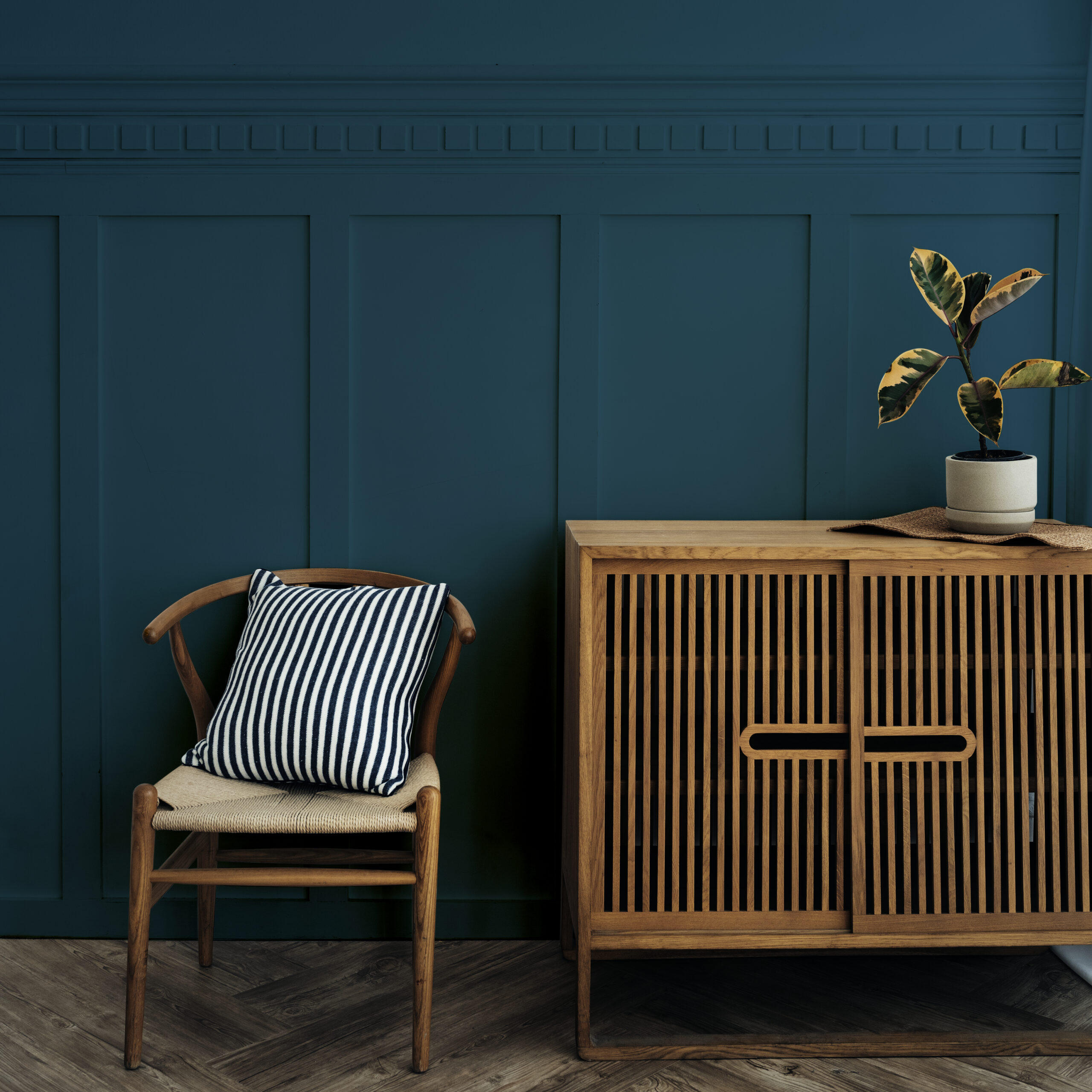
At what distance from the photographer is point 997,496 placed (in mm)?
1790

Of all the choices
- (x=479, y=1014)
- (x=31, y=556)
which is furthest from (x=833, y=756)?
(x=31, y=556)

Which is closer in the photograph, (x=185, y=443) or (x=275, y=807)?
(x=275, y=807)

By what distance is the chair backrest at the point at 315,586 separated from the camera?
2.01 meters

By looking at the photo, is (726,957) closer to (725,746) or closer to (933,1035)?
(933,1035)

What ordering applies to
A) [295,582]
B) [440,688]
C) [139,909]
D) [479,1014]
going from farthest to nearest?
[295,582], [440,688], [479,1014], [139,909]

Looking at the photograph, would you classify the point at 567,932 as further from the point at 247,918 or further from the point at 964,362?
the point at 964,362

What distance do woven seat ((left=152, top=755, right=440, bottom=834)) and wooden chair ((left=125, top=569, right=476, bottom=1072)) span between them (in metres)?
0.05

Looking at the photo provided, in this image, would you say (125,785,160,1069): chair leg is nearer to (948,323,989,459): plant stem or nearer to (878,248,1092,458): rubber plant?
(878,248,1092,458): rubber plant

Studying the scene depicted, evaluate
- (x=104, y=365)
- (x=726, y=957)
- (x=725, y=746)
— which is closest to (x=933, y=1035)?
(x=726, y=957)

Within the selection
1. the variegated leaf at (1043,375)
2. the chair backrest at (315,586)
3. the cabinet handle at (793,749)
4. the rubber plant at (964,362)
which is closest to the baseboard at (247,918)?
the chair backrest at (315,586)

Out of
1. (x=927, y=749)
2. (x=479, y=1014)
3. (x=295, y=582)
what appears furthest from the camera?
(x=295, y=582)

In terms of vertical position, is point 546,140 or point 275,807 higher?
point 546,140

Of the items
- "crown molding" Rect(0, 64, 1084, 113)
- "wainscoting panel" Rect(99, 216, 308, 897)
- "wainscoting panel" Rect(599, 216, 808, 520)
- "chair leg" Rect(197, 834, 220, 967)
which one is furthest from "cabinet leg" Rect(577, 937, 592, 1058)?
"crown molding" Rect(0, 64, 1084, 113)

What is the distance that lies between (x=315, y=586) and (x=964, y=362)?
1.56 metres
